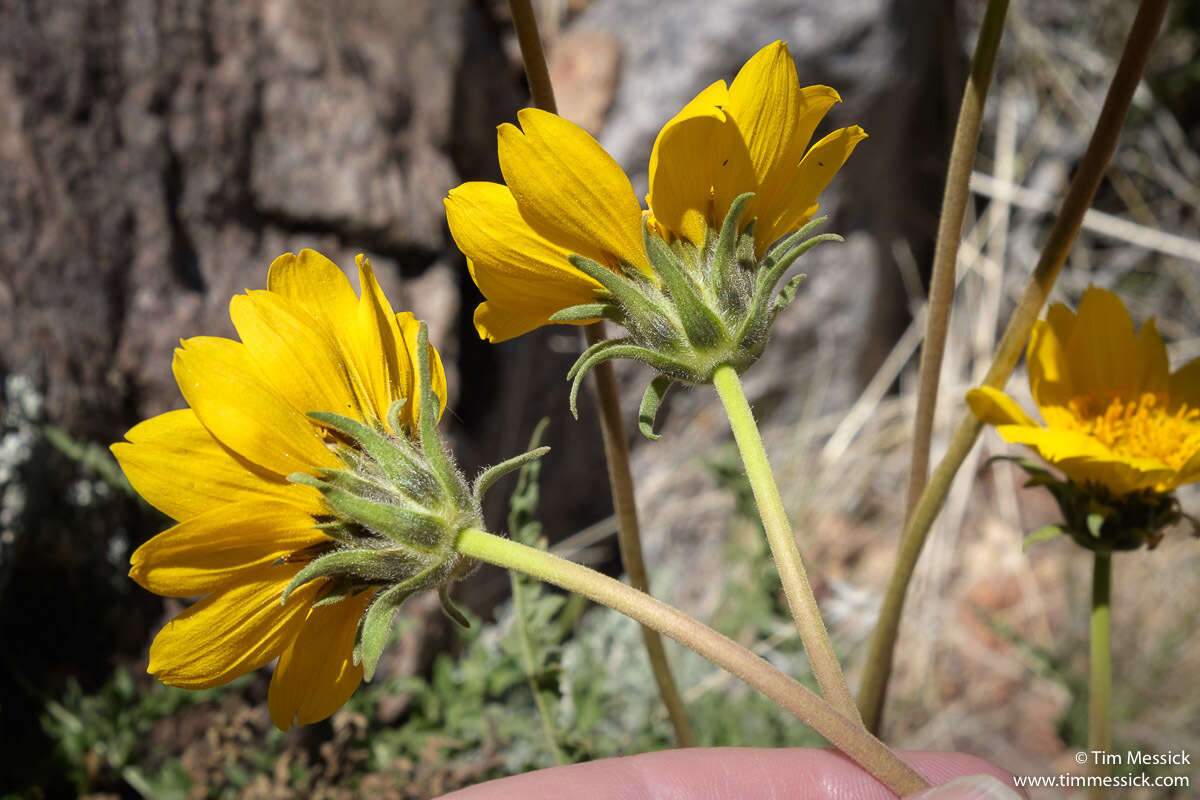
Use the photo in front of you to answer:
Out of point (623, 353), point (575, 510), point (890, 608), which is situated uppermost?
point (623, 353)

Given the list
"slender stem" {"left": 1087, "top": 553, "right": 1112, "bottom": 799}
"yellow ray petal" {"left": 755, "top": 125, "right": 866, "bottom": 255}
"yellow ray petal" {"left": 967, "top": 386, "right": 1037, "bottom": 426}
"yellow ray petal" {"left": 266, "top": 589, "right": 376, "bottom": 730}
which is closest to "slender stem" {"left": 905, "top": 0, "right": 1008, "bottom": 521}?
"yellow ray petal" {"left": 967, "top": 386, "right": 1037, "bottom": 426}

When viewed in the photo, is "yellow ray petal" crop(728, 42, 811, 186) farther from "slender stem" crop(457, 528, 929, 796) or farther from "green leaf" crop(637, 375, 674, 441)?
"slender stem" crop(457, 528, 929, 796)

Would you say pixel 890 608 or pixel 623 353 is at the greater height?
pixel 623 353

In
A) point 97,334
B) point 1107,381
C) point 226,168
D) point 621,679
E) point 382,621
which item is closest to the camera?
point 382,621

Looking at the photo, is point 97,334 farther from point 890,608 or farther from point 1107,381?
point 1107,381

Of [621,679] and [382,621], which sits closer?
[382,621]

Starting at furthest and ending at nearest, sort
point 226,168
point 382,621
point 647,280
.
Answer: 1. point 226,168
2. point 647,280
3. point 382,621

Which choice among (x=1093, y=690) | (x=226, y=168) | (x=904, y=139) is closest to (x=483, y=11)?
(x=226, y=168)
